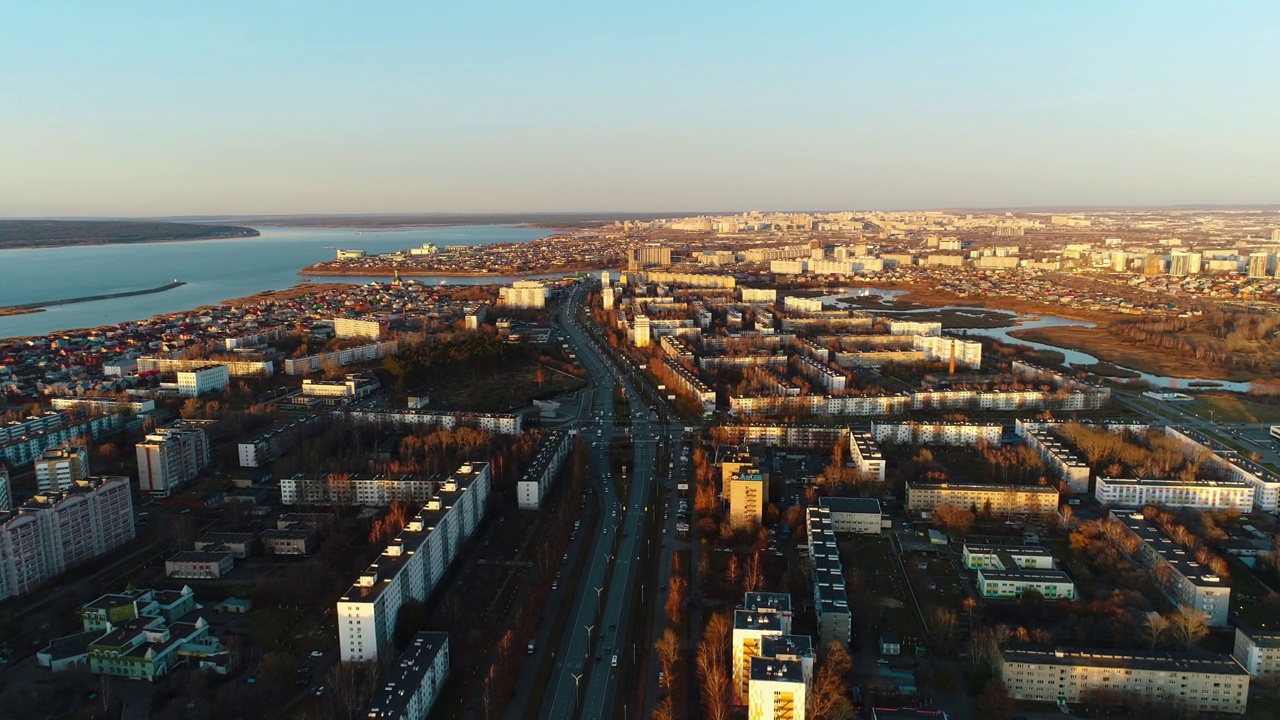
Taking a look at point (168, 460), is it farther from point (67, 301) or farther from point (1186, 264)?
point (1186, 264)

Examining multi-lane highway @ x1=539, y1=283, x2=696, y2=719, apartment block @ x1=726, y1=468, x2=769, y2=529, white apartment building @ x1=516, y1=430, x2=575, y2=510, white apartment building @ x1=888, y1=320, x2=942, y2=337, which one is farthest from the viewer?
white apartment building @ x1=888, y1=320, x2=942, y2=337

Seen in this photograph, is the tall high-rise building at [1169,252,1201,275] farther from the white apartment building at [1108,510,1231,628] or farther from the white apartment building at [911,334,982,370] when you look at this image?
the white apartment building at [1108,510,1231,628]

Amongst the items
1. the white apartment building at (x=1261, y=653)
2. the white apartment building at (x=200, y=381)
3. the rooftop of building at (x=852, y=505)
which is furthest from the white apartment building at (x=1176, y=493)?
the white apartment building at (x=200, y=381)

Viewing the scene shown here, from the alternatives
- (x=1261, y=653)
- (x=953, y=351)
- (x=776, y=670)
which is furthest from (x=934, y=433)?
(x=776, y=670)

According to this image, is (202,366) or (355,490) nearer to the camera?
(355,490)

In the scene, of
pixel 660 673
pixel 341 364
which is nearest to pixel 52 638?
pixel 660 673

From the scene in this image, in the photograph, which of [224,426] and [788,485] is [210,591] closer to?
[224,426]

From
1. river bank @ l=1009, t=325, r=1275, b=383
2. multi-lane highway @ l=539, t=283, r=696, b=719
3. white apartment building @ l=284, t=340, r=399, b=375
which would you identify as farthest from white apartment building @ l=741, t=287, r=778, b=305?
multi-lane highway @ l=539, t=283, r=696, b=719
